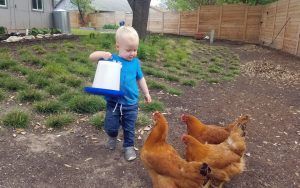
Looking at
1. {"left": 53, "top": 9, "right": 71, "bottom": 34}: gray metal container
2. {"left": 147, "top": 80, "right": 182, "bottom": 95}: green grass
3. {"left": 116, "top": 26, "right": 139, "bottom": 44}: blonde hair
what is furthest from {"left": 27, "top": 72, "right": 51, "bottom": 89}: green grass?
{"left": 53, "top": 9, "right": 71, "bottom": 34}: gray metal container

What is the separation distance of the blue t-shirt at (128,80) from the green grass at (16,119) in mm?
1582

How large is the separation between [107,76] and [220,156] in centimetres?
144

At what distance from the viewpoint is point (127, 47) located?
11.6 ft

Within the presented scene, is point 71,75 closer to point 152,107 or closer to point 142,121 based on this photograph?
point 152,107

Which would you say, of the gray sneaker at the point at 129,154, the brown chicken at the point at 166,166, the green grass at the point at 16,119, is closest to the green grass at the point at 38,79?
the green grass at the point at 16,119

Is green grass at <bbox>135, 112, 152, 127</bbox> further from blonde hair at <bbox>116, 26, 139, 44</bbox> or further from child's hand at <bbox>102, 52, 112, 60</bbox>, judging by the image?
blonde hair at <bbox>116, 26, 139, 44</bbox>

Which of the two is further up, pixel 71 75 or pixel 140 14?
pixel 140 14

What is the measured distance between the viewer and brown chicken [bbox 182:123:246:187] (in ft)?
10.8

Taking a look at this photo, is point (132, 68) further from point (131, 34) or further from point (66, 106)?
point (66, 106)

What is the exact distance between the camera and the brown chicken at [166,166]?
111 inches

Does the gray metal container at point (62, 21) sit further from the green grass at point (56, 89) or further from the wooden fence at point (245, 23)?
the green grass at point (56, 89)

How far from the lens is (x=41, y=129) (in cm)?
459

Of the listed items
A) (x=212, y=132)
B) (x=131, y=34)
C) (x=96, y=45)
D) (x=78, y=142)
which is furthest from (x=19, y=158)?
(x=96, y=45)

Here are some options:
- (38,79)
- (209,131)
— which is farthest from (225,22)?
(209,131)
